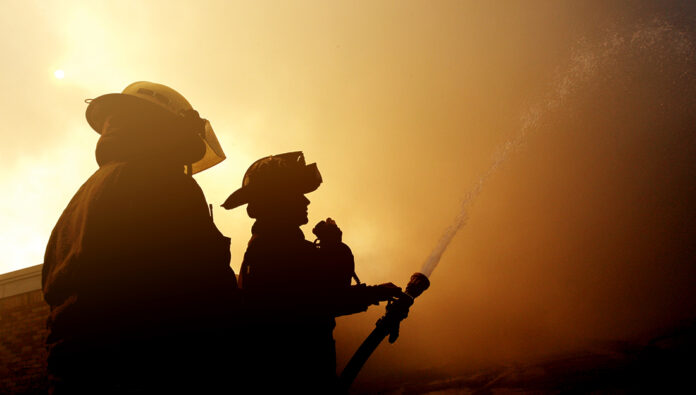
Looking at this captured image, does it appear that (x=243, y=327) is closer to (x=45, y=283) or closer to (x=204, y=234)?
(x=204, y=234)

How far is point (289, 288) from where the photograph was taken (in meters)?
2.22

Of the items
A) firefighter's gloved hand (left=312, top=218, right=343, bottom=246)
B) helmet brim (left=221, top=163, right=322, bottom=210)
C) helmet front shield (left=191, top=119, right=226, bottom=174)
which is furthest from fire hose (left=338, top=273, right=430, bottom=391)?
helmet front shield (left=191, top=119, right=226, bottom=174)

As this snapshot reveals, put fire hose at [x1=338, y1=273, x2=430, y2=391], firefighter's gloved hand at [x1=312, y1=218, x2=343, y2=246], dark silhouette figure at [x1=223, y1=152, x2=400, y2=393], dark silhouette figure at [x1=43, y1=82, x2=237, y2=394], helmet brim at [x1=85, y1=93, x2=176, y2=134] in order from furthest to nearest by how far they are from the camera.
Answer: firefighter's gloved hand at [x1=312, y1=218, x2=343, y2=246] → fire hose at [x1=338, y1=273, x2=430, y2=391] → dark silhouette figure at [x1=223, y1=152, x2=400, y2=393] → helmet brim at [x1=85, y1=93, x2=176, y2=134] → dark silhouette figure at [x1=43, y1=82, x2=237, y2=394]

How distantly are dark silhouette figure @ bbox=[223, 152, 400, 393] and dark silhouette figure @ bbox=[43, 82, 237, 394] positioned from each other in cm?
57

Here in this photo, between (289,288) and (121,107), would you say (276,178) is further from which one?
(121,107)

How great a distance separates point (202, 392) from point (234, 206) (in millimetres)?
1752

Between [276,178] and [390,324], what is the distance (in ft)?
4.97

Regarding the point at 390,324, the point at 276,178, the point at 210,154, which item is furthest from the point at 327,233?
the point at 210,154

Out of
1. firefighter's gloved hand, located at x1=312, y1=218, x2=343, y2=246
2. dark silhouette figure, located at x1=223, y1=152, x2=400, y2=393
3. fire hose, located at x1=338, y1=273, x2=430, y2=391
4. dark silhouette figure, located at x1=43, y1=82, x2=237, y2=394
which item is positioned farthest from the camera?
firefighter's gloved hand, located at x1=312, y1=218, x2=343, y2=246

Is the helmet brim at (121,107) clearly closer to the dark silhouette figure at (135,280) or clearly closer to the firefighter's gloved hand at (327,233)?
the dark silhouette figure at (135,280)

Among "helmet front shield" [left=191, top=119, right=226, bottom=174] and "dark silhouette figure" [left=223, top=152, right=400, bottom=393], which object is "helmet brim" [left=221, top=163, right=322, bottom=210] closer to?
"dark silhouette figure" [left=223, top=152, right=400, bottom=393]

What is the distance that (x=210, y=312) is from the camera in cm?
132

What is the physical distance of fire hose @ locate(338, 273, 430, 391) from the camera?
2.56 m

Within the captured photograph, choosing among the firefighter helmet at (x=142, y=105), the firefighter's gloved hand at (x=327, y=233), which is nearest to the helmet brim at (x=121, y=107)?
the firefighter helmet at (x=142, y=105)
